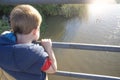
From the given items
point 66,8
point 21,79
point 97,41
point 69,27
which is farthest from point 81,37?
point 21,79

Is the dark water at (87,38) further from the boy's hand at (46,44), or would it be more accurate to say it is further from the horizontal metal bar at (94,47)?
the boy's hand at (46,44)

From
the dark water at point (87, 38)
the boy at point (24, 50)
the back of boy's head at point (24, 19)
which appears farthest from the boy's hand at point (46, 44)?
the dark water at point (87, 38)

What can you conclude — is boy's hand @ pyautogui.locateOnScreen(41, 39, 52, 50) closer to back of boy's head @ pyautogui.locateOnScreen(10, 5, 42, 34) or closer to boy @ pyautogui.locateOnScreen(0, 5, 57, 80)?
boy @ pyautogui.locateOnScreen(0, 5, 57, 80)

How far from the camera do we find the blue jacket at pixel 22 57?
177 cm

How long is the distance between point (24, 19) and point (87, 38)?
1339 centimetres

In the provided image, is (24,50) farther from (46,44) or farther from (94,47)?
(94,47)

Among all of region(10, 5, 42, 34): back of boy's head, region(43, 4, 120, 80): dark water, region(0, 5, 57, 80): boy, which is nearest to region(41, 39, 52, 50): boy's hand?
region(0, 5, 57, 80): boy

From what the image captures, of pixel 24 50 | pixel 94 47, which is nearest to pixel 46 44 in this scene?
pixel 24 50

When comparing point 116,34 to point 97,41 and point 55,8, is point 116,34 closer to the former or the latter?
point 97,41

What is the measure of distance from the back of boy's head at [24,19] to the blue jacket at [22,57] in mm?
93

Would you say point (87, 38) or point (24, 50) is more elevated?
point (24, 50)

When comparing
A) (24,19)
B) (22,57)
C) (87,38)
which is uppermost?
(24,19)

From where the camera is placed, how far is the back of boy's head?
1735mm

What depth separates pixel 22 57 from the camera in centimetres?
177
